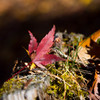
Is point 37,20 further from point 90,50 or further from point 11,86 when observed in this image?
point 11,86

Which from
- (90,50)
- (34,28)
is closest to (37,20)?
(34,28)

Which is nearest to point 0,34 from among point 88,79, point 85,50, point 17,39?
point 17,39

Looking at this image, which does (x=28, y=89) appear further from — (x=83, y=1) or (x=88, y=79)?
(x=83, y=1)

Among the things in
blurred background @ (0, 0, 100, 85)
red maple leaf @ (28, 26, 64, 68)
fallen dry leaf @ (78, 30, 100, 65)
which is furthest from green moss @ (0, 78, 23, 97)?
blurred background @ (0, 0, 100, 85)

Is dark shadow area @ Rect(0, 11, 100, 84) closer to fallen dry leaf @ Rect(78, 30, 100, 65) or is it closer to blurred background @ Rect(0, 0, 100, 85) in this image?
blurred background @ Rect(0, 0, 100, 85)

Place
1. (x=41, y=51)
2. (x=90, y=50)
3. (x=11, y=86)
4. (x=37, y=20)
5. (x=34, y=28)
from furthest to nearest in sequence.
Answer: (x=37, y=20) → (x=34, y=28) → (x=90, y=50) → (x=41, y=51) → (x=11, y=86)

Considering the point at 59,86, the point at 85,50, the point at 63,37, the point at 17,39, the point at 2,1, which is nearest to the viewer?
the point at 59,86

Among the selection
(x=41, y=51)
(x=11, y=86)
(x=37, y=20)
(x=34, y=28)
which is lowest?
(x=11, y=86)

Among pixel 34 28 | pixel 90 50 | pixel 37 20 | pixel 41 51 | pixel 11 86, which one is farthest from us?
pixel 37 20

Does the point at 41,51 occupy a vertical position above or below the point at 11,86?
above
